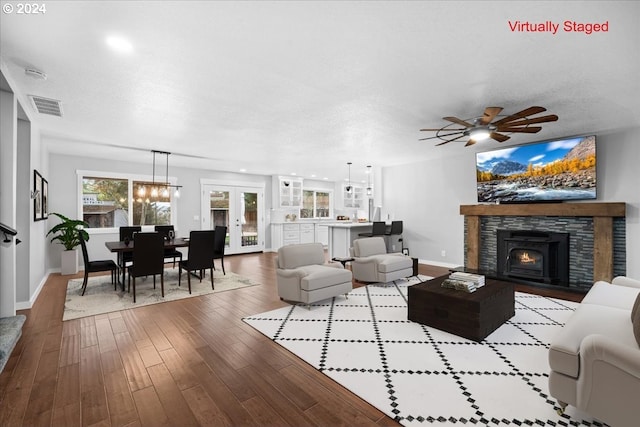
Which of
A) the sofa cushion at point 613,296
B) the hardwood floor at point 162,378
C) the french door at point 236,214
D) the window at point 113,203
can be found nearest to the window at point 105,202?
the window at point 113,203

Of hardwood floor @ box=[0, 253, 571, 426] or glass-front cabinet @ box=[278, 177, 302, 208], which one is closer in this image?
hardwood floor @ box=[0, 253, 571, 426]

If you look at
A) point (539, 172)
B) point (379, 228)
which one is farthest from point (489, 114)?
point (379, 228)

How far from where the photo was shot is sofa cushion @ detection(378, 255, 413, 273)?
188 inches

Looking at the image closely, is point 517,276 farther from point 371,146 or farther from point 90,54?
point 90,54

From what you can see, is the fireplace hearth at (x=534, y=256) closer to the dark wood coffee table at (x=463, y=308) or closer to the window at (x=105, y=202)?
the dark wood coffee table at (x=463, y=308)

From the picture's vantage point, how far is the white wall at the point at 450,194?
14.9 ft

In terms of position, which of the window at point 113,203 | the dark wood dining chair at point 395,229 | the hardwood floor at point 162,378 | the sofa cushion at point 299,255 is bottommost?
the hardwood floor at point 162,378

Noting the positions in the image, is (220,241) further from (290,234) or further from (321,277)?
(290,234)

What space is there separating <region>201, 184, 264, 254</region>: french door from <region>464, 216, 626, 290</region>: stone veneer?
21.3ft

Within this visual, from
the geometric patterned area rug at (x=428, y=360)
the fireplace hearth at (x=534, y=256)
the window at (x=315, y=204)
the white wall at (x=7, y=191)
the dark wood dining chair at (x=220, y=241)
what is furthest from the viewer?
the window at (x=315, y=204)

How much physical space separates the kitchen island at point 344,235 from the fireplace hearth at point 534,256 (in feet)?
9.49

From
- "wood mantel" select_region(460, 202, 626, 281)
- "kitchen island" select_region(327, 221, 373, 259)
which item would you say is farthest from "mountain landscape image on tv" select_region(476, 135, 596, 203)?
"kitchen island" select_region(327, 221, 373, 259)

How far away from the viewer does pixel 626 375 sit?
1.56 meters

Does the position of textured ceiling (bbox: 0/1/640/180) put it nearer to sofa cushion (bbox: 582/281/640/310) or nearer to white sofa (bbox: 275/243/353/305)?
white sofa (bbox: 275/243/353/305)
